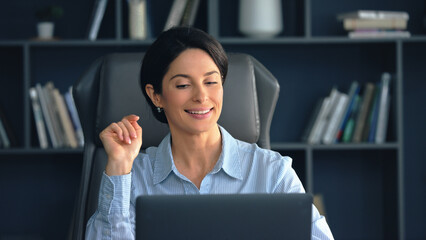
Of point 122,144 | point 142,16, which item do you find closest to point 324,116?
point 142,16

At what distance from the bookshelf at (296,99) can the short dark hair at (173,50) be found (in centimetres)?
135

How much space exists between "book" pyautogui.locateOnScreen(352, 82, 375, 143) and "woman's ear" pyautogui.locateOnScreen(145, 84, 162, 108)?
1.45 metres

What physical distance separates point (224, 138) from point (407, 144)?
5.86 ft

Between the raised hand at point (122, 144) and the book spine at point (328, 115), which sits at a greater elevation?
the raised hand at point (122, 144)

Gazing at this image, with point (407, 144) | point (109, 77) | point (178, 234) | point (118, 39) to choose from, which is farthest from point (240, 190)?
point (407, 144)

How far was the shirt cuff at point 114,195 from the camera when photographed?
141 cm

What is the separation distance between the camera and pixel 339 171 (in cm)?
316

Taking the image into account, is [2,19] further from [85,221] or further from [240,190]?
[240,190]

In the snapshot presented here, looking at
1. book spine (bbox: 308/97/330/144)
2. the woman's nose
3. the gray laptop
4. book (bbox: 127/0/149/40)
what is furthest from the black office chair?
book spine (bbox: 308/97/330/144)

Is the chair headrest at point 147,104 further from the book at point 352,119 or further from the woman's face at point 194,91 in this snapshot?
the book at point 352,119

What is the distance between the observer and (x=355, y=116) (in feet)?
9.47

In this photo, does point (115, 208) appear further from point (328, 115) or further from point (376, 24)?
point (376, 24)

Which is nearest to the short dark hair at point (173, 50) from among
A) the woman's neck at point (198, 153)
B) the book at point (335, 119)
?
the woman's neck at point (198, 153)

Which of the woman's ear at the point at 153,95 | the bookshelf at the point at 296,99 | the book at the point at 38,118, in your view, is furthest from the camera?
the bookshelf at the point at 296,99
